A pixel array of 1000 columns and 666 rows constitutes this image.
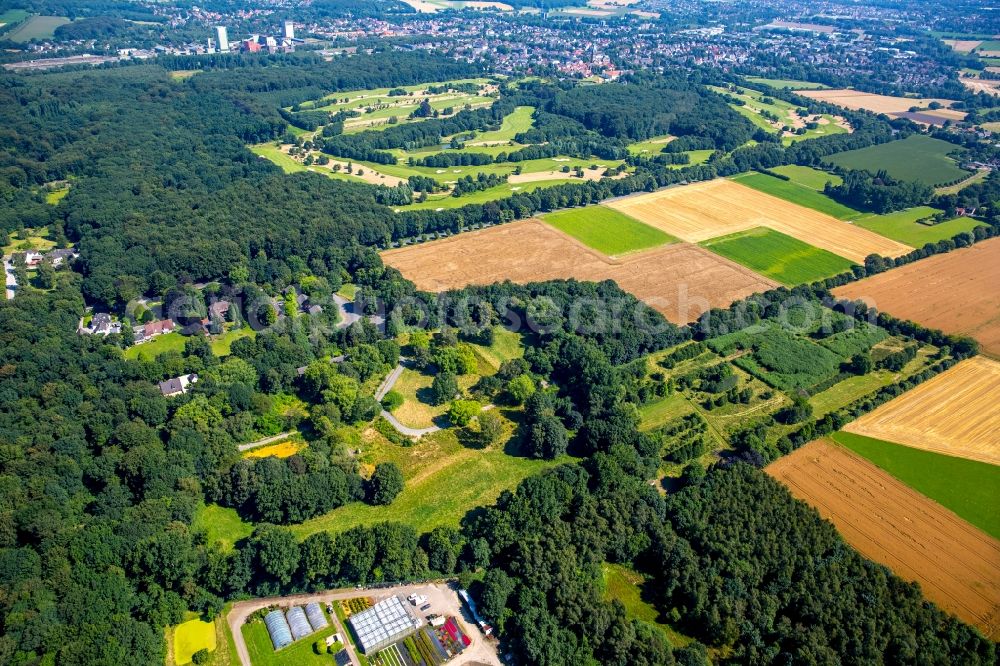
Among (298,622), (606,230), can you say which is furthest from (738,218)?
(298,622)

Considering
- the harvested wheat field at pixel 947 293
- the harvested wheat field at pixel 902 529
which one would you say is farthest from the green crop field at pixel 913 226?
the harvested wheat field at pixel 902 529

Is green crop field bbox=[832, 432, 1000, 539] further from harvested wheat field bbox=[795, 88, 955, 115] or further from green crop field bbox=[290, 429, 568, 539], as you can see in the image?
harvested wheat field bbox=[795, 88, 955, 115]

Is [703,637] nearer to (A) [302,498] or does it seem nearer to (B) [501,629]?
(B) [501,629]

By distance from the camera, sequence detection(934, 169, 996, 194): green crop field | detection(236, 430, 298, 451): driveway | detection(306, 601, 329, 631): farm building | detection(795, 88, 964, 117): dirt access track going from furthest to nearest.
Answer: detection(795, 88, 964, 117): dirt access track, detection(934, 169, 996, 194): green crop field, detection(236, 430, 298, 451): driveway, detection(306, 601, 329, 631): farm building

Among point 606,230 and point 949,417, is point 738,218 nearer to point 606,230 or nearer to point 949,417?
point 606,230

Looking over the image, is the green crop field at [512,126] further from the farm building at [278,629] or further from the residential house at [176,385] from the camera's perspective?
the farm building at [278,629]

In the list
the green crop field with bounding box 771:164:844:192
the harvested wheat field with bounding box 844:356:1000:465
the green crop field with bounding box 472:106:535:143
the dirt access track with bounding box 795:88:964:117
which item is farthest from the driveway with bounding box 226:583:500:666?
the dirt access track with bounding box 795:88:964:117
